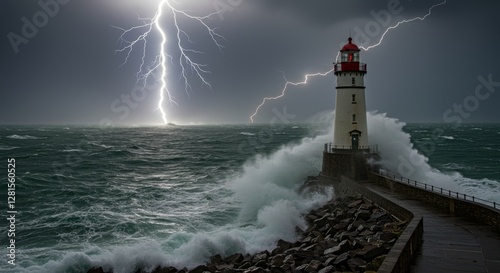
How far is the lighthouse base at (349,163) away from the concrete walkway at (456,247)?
385 inches

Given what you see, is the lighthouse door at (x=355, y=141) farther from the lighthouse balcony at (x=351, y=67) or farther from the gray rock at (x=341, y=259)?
the gray rock at (x=341, y=259)

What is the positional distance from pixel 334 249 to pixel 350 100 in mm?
15331

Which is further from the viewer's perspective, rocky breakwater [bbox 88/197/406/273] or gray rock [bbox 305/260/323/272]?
gray rock [bbox 305/260/323/272]

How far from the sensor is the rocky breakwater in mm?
10562

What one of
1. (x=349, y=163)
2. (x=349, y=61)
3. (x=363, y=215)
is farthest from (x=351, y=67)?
(x=363, y=215)

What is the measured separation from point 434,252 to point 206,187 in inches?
968

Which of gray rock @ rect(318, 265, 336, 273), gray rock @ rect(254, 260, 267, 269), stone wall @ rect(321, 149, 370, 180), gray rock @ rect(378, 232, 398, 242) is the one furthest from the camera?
stone wall @ rect(321, 149, 370, 180)

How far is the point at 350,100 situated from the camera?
2575 centimetres

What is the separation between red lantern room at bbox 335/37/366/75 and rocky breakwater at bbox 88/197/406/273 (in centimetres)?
957

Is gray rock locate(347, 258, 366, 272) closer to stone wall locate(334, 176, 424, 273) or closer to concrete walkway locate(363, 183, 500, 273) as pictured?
stone wall locate(334, 176, 424, 273)

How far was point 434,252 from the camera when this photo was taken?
1021 centimetres

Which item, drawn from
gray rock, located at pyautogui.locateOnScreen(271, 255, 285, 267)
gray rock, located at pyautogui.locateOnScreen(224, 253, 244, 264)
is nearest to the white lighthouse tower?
gray rock, located at pyautogui.locateOnScreen(224, 253, 244, 264)

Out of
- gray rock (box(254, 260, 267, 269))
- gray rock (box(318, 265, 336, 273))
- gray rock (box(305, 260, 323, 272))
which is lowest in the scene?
gray rock (box(254, 260, 267, 269))

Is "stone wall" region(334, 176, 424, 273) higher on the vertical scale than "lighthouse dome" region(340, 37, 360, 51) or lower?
lower
